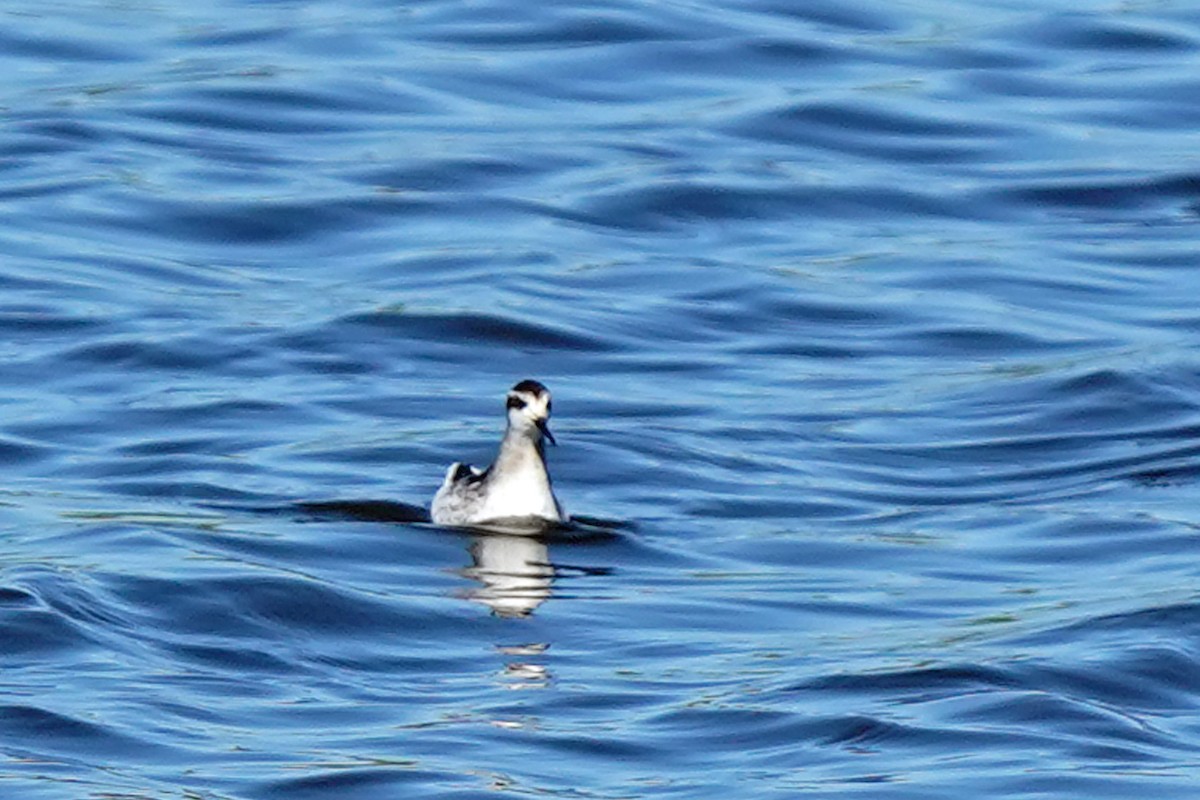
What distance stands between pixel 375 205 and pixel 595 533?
9090 millimetres

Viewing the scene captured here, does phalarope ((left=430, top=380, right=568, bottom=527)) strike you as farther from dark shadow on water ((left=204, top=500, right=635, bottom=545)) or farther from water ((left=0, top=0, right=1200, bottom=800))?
water ((left=0, top=0, right=1200, bottom=800))

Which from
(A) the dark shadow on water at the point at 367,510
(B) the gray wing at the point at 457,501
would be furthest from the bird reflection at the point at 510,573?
(A) the dark shadow on water at the point at 367,510

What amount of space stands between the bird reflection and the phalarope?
5.2 inches

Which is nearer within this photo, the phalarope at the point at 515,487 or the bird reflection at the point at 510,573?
the bird reflection at the point at 510,573

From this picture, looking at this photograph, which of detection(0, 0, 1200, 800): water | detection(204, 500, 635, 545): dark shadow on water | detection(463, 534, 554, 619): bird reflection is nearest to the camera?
detection(0, 0, 1200, 800): water

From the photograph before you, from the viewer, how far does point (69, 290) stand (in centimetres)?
2353

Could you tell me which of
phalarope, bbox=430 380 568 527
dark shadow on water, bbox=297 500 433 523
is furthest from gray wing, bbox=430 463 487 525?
dark shadow on water, bbox=297 500 433 523

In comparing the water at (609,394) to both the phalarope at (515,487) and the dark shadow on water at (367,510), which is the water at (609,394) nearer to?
the dark shadow on water at (367,510)

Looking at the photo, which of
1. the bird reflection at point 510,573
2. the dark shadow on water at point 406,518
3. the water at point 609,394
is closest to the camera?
the water at point 609,394

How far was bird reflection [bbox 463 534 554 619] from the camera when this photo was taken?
1581cm

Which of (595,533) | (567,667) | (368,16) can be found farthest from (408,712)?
(368,16)

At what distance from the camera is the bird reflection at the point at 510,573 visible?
51.9ft

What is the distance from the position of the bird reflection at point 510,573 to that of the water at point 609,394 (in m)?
0.05

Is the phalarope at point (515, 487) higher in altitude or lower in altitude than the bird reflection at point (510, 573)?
higher
